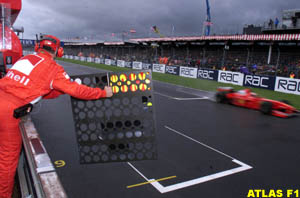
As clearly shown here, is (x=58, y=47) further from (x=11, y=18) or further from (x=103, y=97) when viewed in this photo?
(x=11, y=18)

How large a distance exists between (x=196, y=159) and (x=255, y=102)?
20.9ft

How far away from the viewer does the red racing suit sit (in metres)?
2.61

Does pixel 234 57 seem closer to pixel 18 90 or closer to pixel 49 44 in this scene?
pixel 49 44

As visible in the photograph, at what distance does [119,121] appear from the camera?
2506mm

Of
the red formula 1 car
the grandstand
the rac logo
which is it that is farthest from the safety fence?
the red formula 1 car

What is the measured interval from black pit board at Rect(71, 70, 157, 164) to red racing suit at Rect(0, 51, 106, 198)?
375mm

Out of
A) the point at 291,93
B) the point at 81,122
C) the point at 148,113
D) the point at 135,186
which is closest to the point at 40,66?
the point at 81,122

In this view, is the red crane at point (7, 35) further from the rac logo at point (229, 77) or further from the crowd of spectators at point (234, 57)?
the rac logo at point (229, 77)

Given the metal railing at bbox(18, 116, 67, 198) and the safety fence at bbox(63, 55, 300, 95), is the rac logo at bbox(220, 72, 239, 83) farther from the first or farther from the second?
the metal railing at bbox(18, 116, 67, 198)

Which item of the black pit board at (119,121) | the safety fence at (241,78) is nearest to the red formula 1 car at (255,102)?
the safety fence at (241,78)

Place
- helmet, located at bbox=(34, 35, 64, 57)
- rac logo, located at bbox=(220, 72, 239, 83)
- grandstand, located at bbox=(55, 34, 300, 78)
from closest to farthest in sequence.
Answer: helmet, located at bbox=(34, 35, 64, 57), rac logo, located at bbox=(220, 72, 239, 83), grandstand, located at bbox=(55, 34, 300, 78)

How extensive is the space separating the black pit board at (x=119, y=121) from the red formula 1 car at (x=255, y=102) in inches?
332

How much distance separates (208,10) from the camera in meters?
44.7

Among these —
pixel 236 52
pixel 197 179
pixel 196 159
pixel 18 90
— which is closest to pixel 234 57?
pixel 236 52
